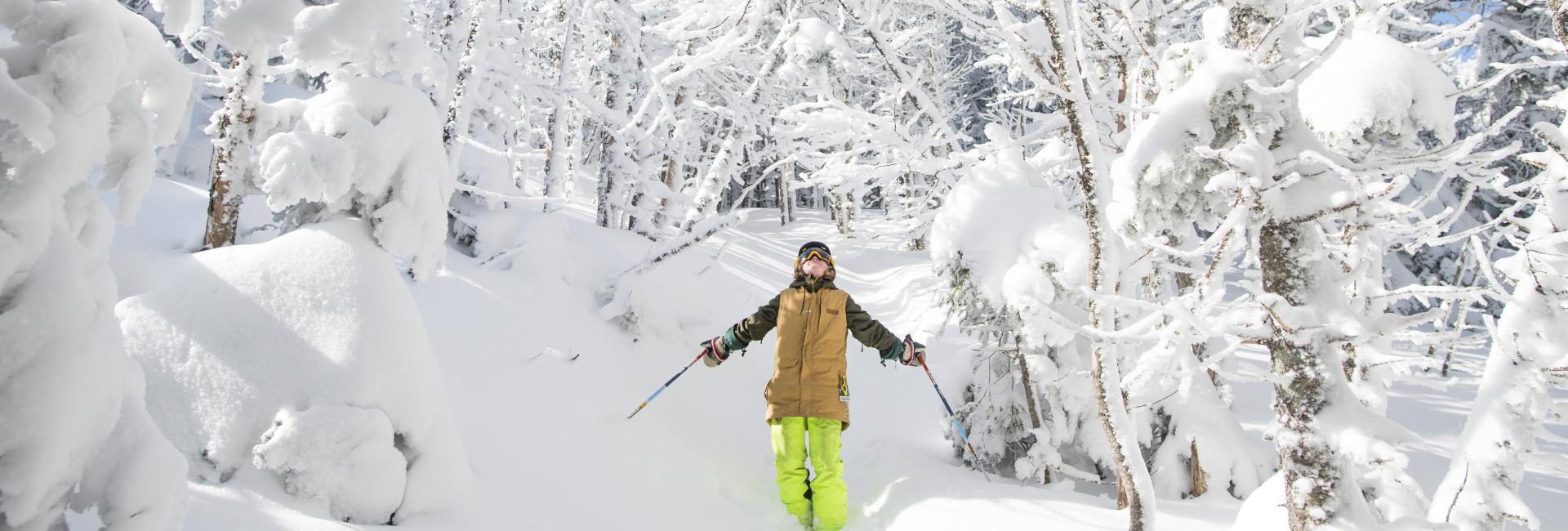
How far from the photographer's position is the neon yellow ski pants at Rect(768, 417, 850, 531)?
498 centimetres

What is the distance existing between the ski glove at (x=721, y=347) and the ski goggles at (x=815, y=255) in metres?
0.85

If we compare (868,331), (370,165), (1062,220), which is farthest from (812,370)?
(370,165)

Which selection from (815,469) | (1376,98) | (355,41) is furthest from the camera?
(815,469)

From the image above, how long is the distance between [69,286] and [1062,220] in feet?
17.9

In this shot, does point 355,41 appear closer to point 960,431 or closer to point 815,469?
point 815,469

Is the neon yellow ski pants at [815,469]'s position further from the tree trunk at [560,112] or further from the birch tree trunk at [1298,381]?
the tree trunk at [560,112]

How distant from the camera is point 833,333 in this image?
5.48 m

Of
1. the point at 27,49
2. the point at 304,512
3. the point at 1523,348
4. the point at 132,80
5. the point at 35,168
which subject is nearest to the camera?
the point at 35,168

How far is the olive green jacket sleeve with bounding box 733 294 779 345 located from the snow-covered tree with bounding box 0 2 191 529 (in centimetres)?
410

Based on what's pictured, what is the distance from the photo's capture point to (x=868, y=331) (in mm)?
5637

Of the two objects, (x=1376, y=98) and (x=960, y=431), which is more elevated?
(x=1376, y=98)

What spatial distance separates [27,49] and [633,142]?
9572mm

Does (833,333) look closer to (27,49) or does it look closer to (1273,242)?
(1273,242)

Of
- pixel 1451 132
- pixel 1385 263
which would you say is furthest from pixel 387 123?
pixel 1385 263
